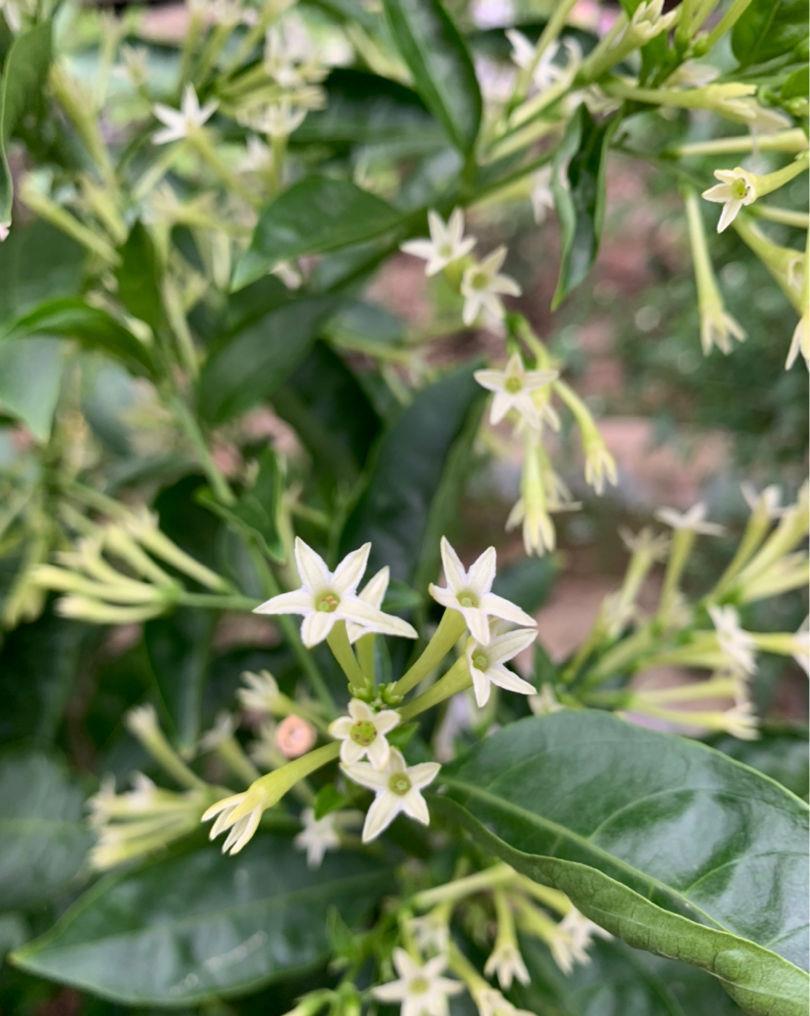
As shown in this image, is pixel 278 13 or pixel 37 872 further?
pixel 37 872

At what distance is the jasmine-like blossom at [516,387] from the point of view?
481 millimetres

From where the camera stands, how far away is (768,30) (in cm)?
45

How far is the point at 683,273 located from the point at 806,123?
1013mm

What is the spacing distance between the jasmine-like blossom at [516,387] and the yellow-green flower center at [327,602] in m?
0.16

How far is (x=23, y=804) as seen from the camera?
0.81 m

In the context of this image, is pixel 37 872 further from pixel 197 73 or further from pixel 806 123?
pixel 806 123

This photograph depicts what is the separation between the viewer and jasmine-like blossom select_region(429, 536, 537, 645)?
1.13 ft

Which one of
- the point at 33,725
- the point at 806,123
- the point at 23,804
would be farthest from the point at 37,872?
the point at 806,123

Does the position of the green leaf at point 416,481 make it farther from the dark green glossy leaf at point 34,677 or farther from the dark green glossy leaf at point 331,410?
the dark green glossy leaf at point 34,677

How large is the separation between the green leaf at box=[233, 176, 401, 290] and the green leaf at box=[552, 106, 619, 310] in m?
0.11

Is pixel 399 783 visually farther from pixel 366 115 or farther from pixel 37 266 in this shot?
pixel 366 115

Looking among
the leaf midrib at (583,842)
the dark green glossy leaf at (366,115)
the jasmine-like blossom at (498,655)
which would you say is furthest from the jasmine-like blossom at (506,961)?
the dark green glossy leaf at (366,115)

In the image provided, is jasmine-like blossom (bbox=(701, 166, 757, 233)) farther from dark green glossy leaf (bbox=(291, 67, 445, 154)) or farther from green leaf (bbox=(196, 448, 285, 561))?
dark green glossy leaf (bbox=(291, 67, 445, 154))

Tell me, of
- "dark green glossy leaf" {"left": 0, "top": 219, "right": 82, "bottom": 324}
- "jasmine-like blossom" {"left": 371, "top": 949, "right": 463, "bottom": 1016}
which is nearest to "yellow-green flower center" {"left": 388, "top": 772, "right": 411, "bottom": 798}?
"jasmine-like blossom" {"left": 371, "top": 949, "right": 463, "bottom": 1016}
